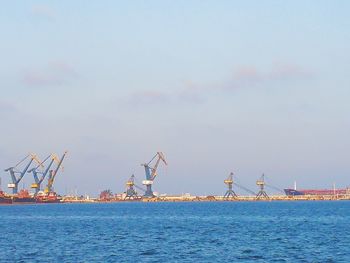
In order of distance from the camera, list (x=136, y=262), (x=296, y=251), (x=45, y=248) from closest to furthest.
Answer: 1. (x=136, y=262)
2. (x=296, y=251)
3. (x=45, y=248)

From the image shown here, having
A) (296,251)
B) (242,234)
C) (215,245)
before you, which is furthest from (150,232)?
(296,251)

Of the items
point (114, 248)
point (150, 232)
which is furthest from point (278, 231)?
point (114, 248)

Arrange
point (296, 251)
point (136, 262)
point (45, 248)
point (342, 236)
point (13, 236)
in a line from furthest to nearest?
point (13, 236) < point (342, 236) < point (45, 248) < point (296, 251) < point (136, 262)

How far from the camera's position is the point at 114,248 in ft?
196

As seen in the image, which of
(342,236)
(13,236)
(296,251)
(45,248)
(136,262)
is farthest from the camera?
(13,236)

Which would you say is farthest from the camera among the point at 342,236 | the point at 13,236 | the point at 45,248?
the point at 13,236

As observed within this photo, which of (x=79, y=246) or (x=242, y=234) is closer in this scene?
(x=79, y=246)

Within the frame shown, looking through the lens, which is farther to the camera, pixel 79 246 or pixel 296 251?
pixel 79 246

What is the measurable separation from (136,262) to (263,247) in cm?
1391

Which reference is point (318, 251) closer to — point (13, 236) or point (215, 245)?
point (215, 245)

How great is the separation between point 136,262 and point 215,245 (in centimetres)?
1383

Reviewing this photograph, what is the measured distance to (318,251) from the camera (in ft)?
185

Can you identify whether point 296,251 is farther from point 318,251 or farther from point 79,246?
point 79,246

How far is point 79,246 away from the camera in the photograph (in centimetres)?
6166
